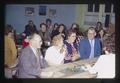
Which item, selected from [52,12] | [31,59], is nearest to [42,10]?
[52,12]

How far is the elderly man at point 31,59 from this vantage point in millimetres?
1726

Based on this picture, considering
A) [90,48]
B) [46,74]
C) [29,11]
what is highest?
[29,11]

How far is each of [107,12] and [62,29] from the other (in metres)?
0.26

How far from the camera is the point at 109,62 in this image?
1742 mm

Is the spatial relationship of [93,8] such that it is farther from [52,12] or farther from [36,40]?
[36,40]

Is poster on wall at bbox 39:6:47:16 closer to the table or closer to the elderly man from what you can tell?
the elderly man

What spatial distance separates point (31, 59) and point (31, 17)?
0.76 feet

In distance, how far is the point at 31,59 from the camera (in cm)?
173

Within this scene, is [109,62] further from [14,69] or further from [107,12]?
[14,69]

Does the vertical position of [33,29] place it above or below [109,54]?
above

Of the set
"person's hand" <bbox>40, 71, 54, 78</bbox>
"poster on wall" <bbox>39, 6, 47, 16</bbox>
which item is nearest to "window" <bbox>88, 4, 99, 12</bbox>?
"poster on wall" <bbox>39, 6, 47, 16</bbox>

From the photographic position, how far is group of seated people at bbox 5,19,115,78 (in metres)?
1.72

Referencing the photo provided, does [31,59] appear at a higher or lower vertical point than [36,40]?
lower

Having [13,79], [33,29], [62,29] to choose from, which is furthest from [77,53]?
[13,79]
